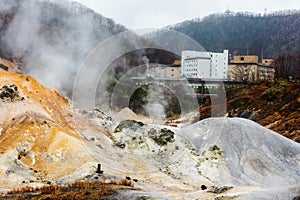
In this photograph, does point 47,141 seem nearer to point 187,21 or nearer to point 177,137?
point 177,137

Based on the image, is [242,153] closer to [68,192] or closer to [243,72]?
[68,192]

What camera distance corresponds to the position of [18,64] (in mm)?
36219

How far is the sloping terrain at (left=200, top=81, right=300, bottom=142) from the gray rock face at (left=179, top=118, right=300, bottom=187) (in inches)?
410

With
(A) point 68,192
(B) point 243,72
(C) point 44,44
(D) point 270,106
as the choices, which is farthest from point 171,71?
(A) point 68,192

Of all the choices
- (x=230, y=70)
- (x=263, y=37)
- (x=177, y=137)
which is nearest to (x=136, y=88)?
(x=177, y=137)

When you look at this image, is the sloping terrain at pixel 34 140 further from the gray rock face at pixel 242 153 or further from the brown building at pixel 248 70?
the brown building at pixel 248 70

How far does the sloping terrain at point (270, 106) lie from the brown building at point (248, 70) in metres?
22.7

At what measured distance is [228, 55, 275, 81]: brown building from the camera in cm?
7088

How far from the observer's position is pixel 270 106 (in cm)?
3888

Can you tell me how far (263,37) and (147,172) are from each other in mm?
126554

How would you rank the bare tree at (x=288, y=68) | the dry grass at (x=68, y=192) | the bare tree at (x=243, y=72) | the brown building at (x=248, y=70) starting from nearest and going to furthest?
the dry grass at (x=68, y=192) → the bare tree at (x=288, y=68) → the bare tree at (x=243, y=72) → the brown building at (x=248, y=70)

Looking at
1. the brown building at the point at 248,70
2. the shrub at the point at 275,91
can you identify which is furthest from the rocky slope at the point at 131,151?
the brown building at the point at 248,70

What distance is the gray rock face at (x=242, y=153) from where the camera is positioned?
17.3 metres

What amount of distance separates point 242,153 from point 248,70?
56162 millimetres
